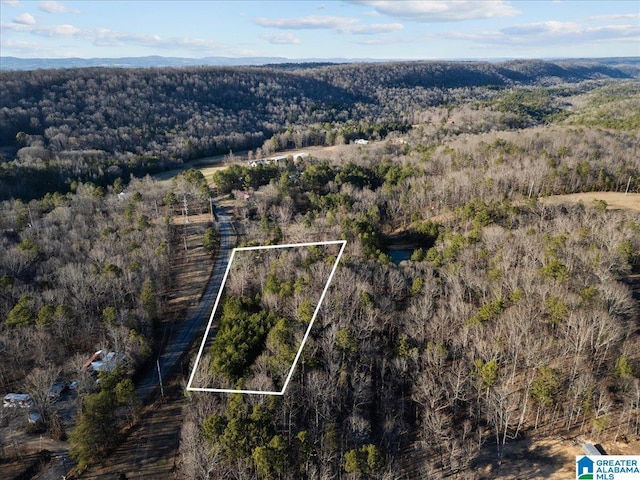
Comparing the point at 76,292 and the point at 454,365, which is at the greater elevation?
the point at 76,292

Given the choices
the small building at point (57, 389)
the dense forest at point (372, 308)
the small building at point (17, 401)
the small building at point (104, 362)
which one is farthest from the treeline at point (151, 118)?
the small building at point (17, 401)

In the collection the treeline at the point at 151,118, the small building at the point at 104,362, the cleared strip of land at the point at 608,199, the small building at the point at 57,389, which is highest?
the treeline at the point at 151,118

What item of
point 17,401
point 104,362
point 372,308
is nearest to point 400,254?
point 372,308

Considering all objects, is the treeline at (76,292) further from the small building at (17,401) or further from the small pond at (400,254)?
the small pond at (400,254)

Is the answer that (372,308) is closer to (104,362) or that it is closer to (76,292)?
(104,362)

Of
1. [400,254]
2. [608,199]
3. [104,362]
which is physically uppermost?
[608,199]

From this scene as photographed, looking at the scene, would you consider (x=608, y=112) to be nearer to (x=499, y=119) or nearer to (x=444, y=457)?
(x=499, y=119)
